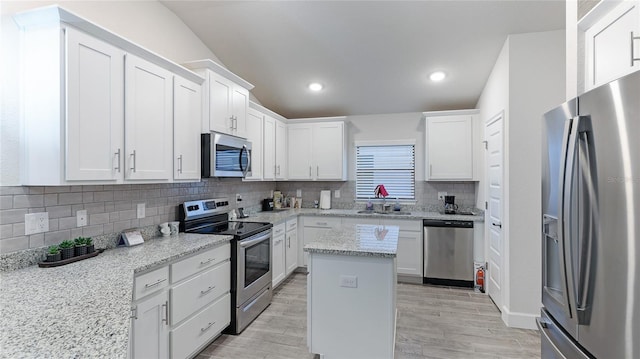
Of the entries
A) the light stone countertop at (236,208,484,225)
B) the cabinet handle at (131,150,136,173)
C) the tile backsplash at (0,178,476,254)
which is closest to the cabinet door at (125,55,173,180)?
the cabinet handle at (131,150,136,173)

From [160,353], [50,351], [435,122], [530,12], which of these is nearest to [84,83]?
[50,351]

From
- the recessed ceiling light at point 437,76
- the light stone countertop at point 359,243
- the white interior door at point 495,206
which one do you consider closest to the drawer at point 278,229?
the light stone countertop at point 359,243

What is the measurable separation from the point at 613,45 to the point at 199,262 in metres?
2.76

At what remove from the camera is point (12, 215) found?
174 cm

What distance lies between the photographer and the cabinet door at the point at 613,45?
4.00 ft

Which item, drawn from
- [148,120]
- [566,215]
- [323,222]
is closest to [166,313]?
[148,120]

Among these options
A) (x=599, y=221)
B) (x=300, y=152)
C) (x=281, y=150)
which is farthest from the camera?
(x=300, y=152)

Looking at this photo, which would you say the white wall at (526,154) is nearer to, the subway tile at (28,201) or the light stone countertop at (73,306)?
the light stone countertop at (73,306)

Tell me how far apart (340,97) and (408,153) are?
4.71 feet

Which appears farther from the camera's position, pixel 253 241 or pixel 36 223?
pixel 253 241

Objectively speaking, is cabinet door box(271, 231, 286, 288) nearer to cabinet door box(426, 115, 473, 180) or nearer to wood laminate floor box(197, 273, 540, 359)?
wood laminate floor box(197, 273, 540, 359)

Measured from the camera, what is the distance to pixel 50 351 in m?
0.85

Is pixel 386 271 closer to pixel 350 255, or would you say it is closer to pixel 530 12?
pixel 350 255

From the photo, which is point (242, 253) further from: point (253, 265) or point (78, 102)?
point (78, 102)
